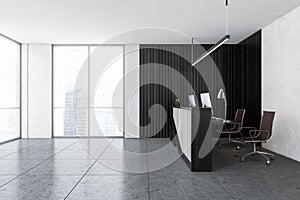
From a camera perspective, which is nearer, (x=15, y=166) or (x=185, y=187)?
A: (x=185, y=187)

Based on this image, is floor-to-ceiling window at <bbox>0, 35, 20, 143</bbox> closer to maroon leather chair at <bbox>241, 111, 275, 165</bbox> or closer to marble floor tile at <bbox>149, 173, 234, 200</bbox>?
marble floor tile at <bbox>149, 173, 234, 200</bbox>

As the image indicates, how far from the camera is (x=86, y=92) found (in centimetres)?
1027

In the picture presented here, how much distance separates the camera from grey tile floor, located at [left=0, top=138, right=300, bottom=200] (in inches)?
156

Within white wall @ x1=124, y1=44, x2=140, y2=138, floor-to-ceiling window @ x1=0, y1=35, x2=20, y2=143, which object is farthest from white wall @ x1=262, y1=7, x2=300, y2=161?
floor-to-ceiling window @ x1=0, y1=35, x2=20, y2=143

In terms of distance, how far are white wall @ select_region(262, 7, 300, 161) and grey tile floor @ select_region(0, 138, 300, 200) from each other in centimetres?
53

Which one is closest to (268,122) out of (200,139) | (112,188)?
(200,139)

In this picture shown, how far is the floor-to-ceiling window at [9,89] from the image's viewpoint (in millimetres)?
8961

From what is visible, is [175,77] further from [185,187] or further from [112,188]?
[112,188]

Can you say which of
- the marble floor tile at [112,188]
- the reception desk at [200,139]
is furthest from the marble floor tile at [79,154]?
the reception desk at [200,139]

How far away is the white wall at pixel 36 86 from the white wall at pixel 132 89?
2453mm

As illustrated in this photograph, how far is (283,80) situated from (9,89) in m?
7.41

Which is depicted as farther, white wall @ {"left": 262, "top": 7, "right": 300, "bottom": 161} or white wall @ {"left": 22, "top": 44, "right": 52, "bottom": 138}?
white wall @ {"left": 22, "top": 44, "right": 52, "bottom": 138}

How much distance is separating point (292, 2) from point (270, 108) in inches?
101

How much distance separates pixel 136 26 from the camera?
26.1 ft
